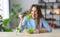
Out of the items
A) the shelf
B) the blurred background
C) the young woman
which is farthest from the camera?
the shelf

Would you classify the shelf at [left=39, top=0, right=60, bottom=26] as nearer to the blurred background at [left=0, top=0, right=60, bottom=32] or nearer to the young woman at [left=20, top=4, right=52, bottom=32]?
the blurred background at [left=0, top=0, right=60, bottom=32]

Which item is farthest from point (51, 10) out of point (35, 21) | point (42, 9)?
point (35, 21)

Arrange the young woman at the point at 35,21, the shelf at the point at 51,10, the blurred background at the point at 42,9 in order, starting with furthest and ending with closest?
the shelf at the point at 51,10
the blurred background at the point at 42,9
the young woman at the point at 35,21

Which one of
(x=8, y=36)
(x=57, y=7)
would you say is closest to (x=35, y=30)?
(x=8, y=36)

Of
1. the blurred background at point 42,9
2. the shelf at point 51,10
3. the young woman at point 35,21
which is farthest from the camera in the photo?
the shelf at point 51,10

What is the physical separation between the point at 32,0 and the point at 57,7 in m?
1.17

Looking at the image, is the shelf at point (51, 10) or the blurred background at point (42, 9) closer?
the blurred background at point (42, 9)

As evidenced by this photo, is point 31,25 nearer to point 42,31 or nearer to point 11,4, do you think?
point 42,31

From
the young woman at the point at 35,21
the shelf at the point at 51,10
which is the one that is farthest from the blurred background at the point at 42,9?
the young woman at the point at 35,21

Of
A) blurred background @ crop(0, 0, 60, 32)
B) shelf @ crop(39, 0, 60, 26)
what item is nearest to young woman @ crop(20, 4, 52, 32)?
blurred background @ crop(0, 0, 60, 32)

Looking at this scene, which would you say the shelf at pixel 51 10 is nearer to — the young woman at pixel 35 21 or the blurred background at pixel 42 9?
the blurred background at pixel 42 9

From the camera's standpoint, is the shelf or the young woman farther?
the shelf

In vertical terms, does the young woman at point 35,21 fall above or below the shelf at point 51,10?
below

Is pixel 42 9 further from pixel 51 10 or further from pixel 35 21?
pixel 35 21
